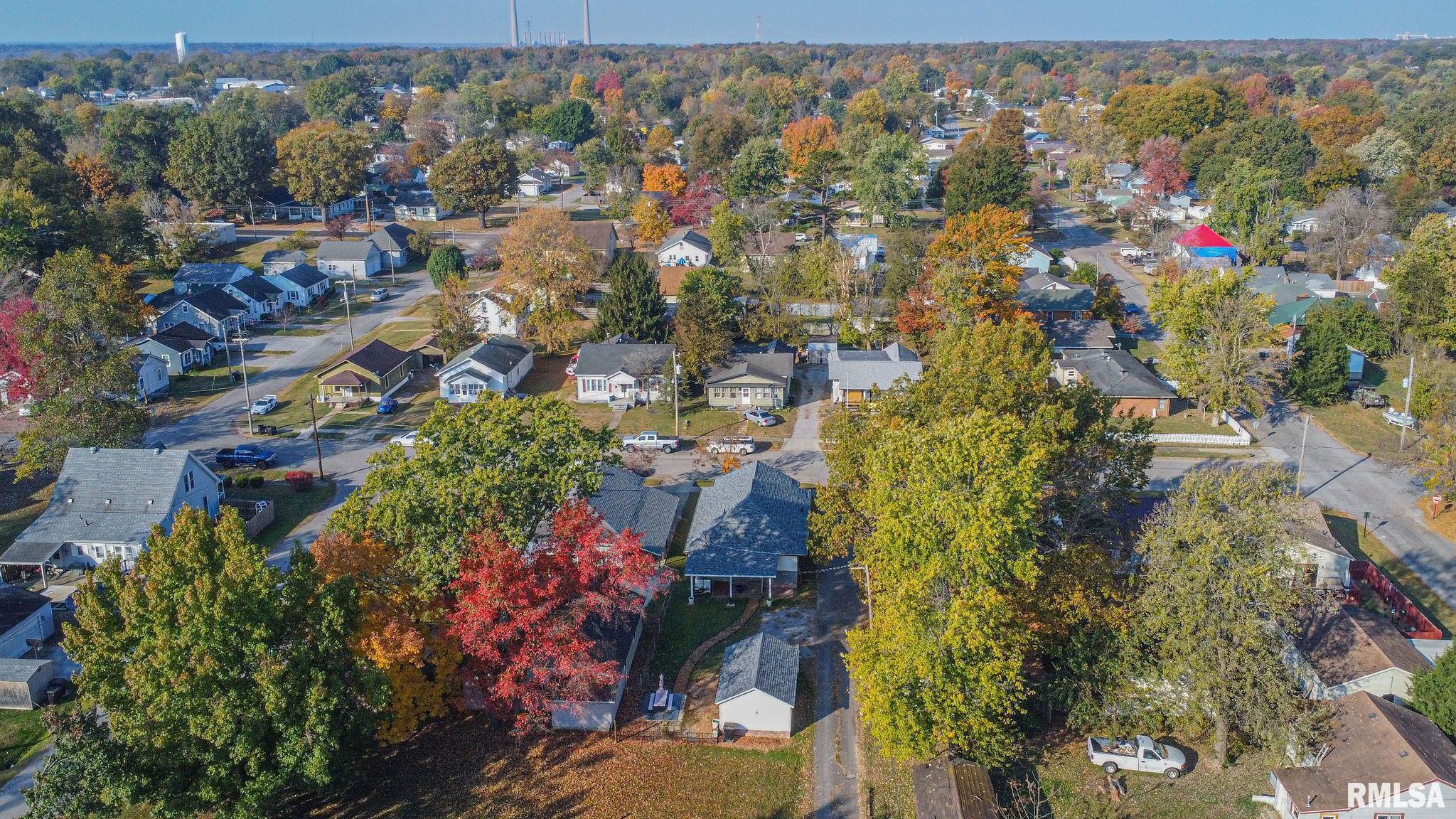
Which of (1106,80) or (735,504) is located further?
(1106,80)

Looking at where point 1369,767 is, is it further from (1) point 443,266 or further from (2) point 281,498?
(1) point 443,266

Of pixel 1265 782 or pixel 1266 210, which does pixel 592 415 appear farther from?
pixel 1266 210

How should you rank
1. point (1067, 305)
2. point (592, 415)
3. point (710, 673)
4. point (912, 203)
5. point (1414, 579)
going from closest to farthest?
point (710, 673) < point (1414, 579) < point (592, 415) < point (1067, 305) < point (912, 203)

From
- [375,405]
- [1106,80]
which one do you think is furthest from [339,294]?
[1106,80]

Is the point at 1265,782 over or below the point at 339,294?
below

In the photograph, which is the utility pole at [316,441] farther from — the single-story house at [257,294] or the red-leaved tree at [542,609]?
the red-leaved tree at [542,609]

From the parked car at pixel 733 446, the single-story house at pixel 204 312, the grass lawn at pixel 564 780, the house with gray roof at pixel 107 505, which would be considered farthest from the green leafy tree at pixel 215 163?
the grass lawn at pixel 564 780

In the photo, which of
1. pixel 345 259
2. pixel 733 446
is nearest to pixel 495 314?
pixel 733 446
